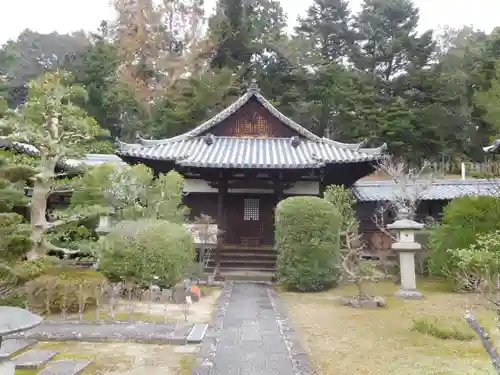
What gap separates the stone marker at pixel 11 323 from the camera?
12.9 ft

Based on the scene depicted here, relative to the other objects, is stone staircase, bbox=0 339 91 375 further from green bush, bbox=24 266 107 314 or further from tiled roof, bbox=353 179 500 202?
tiled roof, bbox=353 179 500 202

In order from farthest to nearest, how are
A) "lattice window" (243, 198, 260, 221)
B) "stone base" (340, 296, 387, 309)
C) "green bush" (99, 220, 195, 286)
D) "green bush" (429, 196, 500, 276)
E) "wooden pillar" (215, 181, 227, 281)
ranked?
"lattice window" (243, 198, 260, 221), "wooden pillar" (215, 181, 227, 281), "green bush" (429, 196, 500, 276), "green bush" (99, 220, 195, 286), "stone base" (340, 296, 387, 309)

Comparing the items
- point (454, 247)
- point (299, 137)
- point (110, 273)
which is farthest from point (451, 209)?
point (110, 273)

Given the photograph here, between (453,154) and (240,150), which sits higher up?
(453,154)

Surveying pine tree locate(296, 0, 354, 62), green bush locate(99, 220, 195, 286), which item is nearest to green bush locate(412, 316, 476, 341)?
green bush locate(99, 220, 195, 286)

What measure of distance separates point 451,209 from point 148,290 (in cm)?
886

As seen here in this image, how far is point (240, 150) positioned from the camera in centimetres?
1858

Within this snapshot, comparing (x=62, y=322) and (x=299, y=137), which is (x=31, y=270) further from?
(x=299, y=137)

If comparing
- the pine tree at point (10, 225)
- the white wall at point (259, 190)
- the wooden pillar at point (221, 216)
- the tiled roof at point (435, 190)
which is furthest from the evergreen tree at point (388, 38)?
the pine tree at point (10, 225)

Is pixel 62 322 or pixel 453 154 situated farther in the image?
pixel 453 154

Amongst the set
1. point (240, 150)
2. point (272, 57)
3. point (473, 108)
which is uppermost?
point (272, 57)

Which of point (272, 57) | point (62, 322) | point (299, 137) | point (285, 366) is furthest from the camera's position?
point (272, 57)

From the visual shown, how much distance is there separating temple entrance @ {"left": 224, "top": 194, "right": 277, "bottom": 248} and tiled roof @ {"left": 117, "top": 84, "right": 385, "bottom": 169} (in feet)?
5.62

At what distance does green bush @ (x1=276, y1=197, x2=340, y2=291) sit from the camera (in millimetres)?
12125
